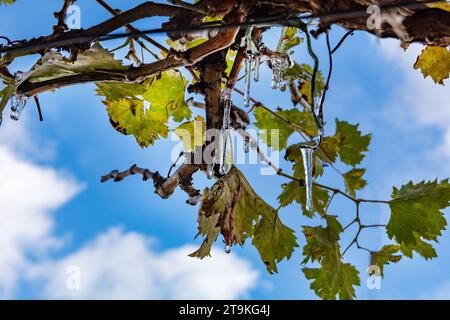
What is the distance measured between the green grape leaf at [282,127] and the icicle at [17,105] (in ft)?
1.65

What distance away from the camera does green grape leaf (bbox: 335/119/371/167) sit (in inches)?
44.3

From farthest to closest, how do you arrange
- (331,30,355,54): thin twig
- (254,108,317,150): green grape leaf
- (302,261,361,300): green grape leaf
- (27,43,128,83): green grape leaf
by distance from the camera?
1. (254,108,317,150): green grape leaf
2. (302,261,361,300): green grape leaf
3. (27,43,128,83): green grape leaf
4. (331,30,355,54): thin twig

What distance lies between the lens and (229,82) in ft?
3.28

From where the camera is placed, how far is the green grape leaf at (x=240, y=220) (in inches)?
38.5

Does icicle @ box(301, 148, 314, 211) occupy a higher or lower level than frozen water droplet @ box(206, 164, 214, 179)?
lower

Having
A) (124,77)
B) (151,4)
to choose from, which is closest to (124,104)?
(124,77)

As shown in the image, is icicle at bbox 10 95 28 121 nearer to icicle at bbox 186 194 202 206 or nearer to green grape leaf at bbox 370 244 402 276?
icicle at bbox 186 194 202 206

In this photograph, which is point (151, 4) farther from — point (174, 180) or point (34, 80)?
point (174, 180)

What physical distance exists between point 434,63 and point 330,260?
0.41 metres

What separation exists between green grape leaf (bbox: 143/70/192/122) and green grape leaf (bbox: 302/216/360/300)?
36 centimetres

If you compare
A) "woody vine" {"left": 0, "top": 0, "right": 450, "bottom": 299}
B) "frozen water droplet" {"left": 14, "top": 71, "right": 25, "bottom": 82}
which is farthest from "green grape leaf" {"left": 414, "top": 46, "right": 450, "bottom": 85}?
"frozen water droplet" {"left": 14, "top": 71, "right": 25, "bottom": 82}

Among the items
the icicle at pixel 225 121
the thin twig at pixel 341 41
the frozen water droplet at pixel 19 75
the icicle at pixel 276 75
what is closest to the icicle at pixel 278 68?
the icicle at pixel 276 75
